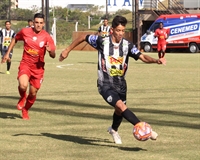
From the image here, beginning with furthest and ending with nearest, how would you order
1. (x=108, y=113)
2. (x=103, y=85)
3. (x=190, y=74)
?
(x=190, y=74)
(x=108, y=113)
(x=103, y=85)

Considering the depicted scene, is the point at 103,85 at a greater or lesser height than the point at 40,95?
greater

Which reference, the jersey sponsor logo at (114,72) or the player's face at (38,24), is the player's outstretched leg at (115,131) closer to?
the jersey sponsor logo at (114,72)

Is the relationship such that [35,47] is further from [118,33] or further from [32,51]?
[118,33]

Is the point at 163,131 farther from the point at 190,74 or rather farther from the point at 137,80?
the point at 190,74

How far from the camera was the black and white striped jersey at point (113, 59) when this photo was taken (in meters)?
8.53

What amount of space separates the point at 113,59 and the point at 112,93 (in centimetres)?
48

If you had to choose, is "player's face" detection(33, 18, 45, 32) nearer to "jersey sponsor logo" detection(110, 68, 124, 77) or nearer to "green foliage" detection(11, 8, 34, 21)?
"jersey sponsor logo" detection(110, 68, 124, 77)

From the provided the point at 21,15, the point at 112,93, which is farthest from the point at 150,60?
the point at 21,15

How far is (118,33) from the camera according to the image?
832 cm

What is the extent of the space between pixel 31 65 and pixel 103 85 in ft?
10.3

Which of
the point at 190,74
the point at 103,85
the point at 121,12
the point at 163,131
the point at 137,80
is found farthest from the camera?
the point at 121,12

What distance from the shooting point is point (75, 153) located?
810 cm

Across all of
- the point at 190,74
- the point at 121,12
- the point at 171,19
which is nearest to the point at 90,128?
the point at 190,74

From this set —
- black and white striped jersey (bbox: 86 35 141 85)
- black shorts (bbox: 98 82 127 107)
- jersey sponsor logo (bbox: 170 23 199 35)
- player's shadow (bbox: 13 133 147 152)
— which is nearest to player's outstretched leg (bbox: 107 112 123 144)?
player's shadow (bbox: 13 133 147 152)
